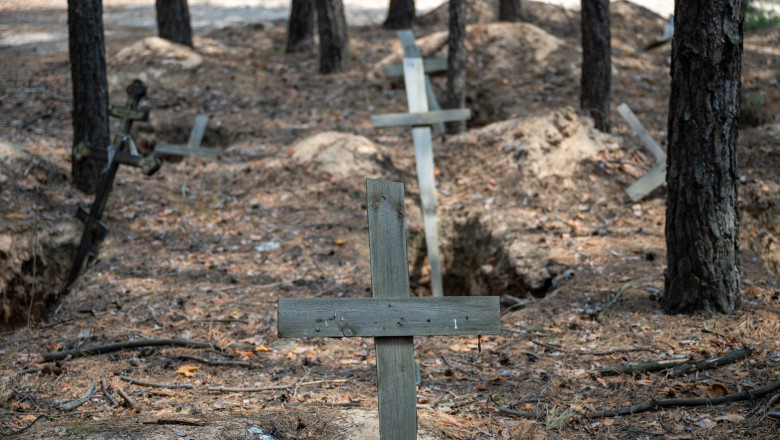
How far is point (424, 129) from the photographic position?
25.7 feet

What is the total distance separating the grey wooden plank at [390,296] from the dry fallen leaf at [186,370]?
2.15 m

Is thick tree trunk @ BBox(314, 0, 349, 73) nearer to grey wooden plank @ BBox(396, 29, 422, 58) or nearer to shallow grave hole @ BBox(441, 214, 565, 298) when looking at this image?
grey wooden plank @ BBox(396, 29, 422, 58)

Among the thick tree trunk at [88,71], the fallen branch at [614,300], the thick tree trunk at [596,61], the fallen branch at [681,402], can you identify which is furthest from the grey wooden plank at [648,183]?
the thick tree trunk at [88,71]

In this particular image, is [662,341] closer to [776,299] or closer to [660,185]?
[776,299]

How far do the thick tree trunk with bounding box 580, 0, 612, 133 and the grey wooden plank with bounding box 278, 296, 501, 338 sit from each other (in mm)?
6381

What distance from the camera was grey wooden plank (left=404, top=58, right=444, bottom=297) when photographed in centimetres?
743

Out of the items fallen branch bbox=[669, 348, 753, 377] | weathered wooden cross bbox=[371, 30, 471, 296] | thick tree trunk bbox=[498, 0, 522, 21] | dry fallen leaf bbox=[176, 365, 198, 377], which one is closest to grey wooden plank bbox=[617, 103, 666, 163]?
weathered wooden cross bbox=[371, 30, 471, 296]

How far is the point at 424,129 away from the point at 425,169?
0.51 meters

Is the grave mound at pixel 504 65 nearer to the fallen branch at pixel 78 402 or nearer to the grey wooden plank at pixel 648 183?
the grey wooden plank at pixel 648 183

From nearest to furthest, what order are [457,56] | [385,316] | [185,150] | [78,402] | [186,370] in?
[385,316] < [78,402] < [186,370] < [457,56] < [185,150]

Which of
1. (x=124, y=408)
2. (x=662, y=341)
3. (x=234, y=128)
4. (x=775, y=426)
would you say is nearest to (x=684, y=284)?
(x=662, y=341)

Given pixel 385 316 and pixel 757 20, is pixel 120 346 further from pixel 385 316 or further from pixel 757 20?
pixel 757 20

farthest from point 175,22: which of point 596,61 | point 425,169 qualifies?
point 596,61

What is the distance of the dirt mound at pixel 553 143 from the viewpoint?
831 centimetres
